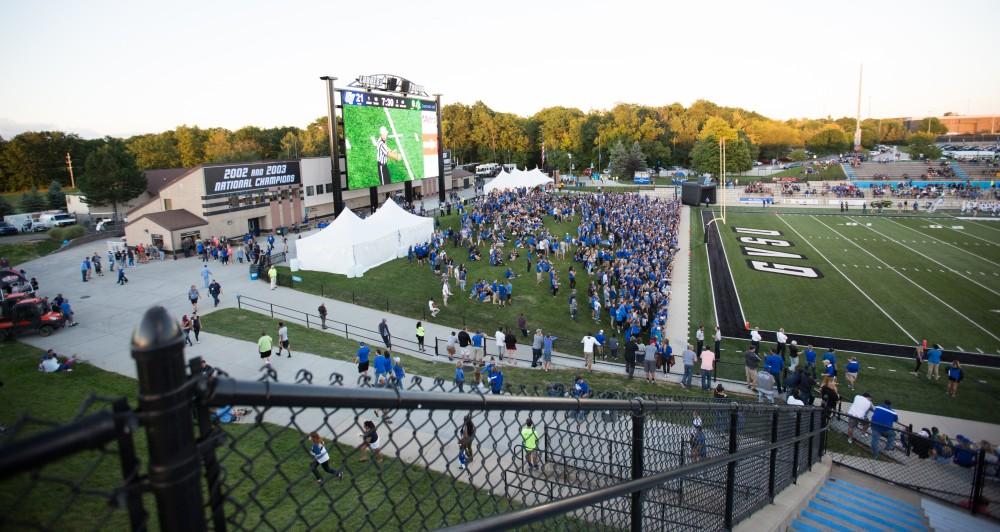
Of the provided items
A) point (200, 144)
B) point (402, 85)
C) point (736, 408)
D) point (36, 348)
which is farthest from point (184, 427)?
point (200, 144)

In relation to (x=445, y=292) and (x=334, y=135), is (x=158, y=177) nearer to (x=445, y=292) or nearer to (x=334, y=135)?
(x=334, y=135)

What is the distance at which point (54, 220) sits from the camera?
47.8 m

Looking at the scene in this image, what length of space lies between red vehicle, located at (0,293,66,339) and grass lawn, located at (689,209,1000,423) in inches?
957

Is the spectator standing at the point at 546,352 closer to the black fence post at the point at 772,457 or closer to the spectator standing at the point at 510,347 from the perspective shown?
the spectator standing at the point at 510,347

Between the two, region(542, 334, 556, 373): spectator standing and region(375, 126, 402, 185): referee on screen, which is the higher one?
region(375, 126, 402, 185): referee on screen

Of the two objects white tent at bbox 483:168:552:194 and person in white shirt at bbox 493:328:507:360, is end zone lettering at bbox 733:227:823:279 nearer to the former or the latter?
white tent at bbox 483:168:552:194

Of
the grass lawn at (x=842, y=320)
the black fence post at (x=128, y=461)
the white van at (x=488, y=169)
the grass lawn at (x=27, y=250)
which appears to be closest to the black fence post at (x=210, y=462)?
the black fence post at (x=128, y=461)

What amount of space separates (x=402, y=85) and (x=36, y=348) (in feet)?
102

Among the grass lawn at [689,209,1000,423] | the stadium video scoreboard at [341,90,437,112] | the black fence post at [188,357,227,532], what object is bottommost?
the grass lawn at [689,209,1000,423]

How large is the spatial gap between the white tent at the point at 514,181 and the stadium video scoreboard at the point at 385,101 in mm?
8870

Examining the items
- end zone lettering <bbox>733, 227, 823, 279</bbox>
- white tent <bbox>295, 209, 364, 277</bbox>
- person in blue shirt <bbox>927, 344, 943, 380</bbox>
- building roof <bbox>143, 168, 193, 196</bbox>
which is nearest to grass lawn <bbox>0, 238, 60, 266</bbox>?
building roof <bbox>143, 168, 193, 196</bbox>

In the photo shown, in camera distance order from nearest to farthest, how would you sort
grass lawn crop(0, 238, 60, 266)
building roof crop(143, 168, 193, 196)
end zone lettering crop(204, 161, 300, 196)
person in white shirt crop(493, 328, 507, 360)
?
person in white shirt crop(493, 328, 507, 360) < grass lawn crop(0, 238, 60, 266) < end zone lettering crop(204, 161, 300, 196) < building roof crop(143, 168, 193, 196)

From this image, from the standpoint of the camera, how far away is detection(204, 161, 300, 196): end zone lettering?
37.8 meters

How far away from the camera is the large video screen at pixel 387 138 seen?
38.5 metres
